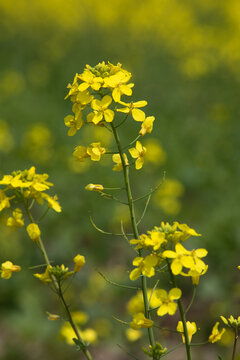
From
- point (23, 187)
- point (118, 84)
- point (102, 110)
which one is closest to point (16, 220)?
point (23, 187)

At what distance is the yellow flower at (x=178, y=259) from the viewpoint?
1538mm

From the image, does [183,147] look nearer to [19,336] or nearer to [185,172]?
[185,172]

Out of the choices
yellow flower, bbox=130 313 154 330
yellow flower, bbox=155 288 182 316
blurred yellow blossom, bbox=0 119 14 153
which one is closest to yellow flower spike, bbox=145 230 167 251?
yellow flower, bbox=155 288 182 316

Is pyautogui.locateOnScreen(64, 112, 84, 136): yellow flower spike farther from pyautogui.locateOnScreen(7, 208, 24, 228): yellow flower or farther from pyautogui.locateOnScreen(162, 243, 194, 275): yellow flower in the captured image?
pyautogui.locateOnScreen(162, 243, 194, 275): yellow flower

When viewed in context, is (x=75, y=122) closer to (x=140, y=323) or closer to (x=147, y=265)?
(x=147, y=265)

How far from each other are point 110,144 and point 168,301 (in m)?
6.38

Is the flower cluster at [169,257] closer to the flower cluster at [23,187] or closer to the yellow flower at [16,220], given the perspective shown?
the flower cluster at [23,187]

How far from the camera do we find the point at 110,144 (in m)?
7.90

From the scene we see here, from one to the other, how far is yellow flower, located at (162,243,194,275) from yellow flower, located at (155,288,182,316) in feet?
0.23

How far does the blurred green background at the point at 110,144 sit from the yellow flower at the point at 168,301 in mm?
2705

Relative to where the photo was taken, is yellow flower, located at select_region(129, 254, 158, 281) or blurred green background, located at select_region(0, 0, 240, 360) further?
blurred green background, located at select_region(0, 0, 240, 360)

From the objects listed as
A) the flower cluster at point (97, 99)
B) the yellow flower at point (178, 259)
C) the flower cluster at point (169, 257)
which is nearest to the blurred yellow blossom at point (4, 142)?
the flower cluster at point (97, 99)

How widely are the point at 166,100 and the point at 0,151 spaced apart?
3883mm

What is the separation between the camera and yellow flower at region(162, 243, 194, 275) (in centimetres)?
154
